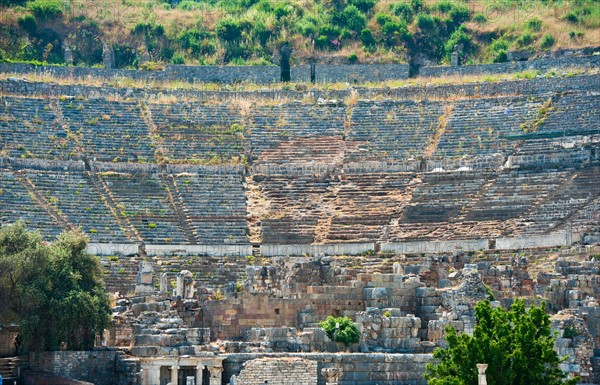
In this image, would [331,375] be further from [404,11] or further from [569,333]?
[404,11]

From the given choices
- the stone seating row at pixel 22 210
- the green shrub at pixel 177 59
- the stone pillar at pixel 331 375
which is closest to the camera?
the stone pillar at pixel 331 375

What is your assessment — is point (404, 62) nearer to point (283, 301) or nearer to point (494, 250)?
point (494, 250)

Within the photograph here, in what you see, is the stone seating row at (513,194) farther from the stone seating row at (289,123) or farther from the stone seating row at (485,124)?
the stone seating row at (289,123)

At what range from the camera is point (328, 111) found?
3172 inches

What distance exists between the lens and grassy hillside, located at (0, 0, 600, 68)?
9031 cm

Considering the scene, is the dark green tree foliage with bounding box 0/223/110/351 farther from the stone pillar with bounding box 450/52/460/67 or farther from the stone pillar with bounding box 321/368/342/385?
the stone pillar with bounding box 450/52/460/67

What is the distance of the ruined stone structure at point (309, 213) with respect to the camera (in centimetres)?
4312

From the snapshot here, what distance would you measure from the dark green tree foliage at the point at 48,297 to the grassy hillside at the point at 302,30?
144 ft

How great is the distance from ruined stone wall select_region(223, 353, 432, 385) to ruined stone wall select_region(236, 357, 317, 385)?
255 millimetres

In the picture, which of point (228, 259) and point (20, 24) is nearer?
point (228, 259)

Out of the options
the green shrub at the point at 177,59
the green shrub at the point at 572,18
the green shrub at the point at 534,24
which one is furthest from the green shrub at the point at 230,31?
the green shrub at the point at 572,18

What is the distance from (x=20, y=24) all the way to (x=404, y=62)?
2109cm

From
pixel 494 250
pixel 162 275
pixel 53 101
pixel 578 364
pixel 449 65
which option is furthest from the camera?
pixel 449 65

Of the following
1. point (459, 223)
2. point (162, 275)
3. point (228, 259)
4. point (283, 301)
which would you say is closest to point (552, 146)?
point (459, 223)
